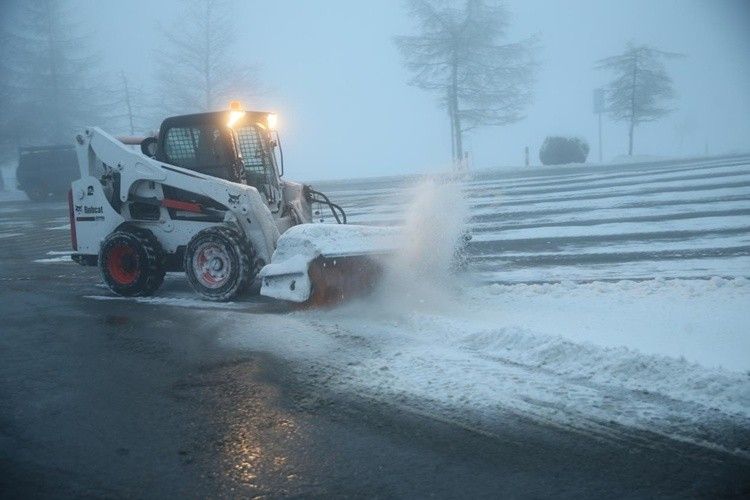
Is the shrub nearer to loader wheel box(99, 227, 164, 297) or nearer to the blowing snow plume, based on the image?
the blowing snow plume

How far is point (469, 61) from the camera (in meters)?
32.2

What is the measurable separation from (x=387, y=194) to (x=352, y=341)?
52.0 ft

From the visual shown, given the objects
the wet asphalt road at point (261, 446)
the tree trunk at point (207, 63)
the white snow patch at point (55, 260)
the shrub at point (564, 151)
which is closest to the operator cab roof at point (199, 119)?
the wet asphalt road at point (261, 446)

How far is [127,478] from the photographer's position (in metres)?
3.00

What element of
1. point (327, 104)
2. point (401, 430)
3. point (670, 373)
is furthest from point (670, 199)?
point (327, 104)

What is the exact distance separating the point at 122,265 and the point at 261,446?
498cm

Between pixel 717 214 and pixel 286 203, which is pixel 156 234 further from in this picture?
pixel 717 214

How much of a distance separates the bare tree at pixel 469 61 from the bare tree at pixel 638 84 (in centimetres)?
669

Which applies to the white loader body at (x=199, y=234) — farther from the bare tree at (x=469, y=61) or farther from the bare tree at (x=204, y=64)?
the bare tree at (x=204, y=64)

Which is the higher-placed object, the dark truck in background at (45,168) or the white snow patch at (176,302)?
the dark truck in background at (45,168)

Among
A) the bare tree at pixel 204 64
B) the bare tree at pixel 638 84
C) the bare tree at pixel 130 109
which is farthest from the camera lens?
the bare tree at pixel 130 109

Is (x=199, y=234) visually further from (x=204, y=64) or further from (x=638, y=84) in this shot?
(x=638, y=84)

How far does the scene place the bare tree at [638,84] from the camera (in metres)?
35.5

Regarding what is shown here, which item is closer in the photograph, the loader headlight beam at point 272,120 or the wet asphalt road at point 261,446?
the wet asphalt road at point 261,446
